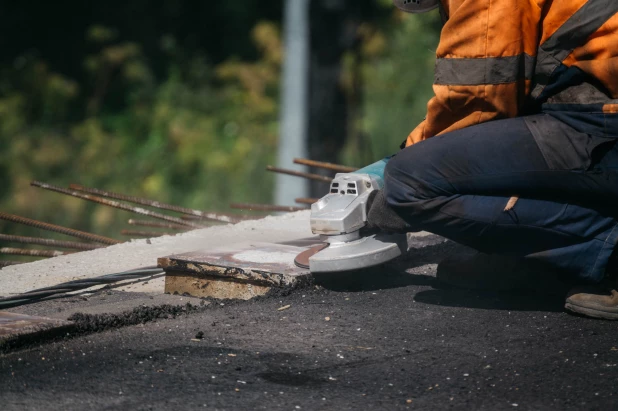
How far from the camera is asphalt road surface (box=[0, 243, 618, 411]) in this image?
2.17 m

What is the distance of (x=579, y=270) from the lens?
285 centimetres

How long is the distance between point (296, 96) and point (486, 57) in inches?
201

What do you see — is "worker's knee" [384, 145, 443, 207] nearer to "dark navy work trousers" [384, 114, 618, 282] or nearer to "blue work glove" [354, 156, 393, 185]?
"dark navy work trousers" [384, 114, 618, 282]

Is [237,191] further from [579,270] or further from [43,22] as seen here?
[579,270]

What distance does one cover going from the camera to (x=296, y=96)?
7.76 m

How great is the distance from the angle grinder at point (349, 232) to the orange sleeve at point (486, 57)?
18.4 inches

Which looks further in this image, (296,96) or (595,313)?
(296,96)

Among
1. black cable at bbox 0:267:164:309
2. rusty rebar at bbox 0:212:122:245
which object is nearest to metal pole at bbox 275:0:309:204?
rusty rebar at bbox 0:212:122:245

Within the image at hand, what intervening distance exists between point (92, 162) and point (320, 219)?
324 inches

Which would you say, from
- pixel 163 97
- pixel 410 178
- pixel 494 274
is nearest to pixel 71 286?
pixel 410 178

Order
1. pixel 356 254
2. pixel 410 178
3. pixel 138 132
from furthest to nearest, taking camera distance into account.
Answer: pixel 138 132 → pixel 356 254 → pixel 410 178

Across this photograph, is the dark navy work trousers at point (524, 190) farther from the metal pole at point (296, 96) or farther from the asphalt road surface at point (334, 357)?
the metal pole at point (296, 96)

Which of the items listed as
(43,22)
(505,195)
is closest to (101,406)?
(505,195)

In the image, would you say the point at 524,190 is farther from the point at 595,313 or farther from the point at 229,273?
the point at 229,273
